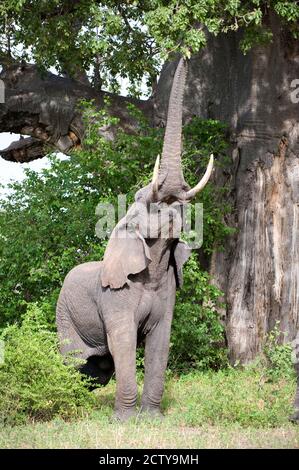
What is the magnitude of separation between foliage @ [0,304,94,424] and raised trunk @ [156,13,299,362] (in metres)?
5.61

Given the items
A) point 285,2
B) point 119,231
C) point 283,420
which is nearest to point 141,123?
point 285,2

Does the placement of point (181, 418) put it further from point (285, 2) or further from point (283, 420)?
point (285, 2)

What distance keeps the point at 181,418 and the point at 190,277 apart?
A: 5.03 metres

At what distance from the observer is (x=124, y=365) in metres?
10.2

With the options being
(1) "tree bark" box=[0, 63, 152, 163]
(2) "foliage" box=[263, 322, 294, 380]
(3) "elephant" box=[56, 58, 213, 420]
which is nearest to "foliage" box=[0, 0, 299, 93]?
(1) "tree bark" box=[0, 63, 152, 163]

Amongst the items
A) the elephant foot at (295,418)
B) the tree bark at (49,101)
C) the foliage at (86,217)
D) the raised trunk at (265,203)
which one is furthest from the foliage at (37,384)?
the tree bark at (49,101)

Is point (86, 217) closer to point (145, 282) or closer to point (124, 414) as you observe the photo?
point (145, 282)

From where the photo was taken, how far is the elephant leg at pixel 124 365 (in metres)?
10.2

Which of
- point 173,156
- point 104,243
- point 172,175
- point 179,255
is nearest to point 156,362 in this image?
point 179,255

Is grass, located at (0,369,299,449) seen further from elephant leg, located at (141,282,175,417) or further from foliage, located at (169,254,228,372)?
foliage, located at (169,254,228,372)

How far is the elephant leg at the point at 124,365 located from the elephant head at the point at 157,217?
474 millimetres

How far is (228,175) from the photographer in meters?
16.3

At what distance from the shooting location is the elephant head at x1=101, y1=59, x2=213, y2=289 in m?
10.1

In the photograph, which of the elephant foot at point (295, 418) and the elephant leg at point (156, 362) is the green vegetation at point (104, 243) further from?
the elephant foot at point (295, 418)
